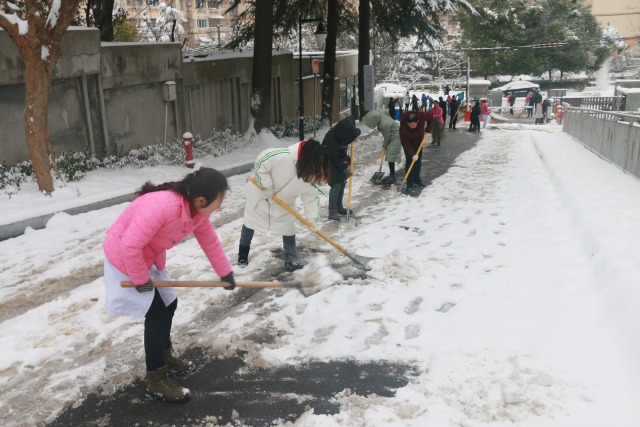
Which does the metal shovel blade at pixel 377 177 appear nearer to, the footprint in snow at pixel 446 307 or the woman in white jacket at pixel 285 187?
the woman in white jacket at pixel 285 187

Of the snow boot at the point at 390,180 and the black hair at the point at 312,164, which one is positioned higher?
the black hair at the point at 312,164

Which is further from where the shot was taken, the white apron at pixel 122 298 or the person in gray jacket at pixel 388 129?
the person in gray jacket at pixel 388 129

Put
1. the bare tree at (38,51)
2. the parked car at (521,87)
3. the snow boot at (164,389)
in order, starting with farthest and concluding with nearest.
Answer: the parked car at (521,87)
the bare tree at (38,51)
the snow boot at (164,389)

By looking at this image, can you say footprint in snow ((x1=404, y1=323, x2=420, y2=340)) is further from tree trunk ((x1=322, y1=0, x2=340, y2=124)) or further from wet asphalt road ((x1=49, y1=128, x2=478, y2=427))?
tree trunk ((x1=322, y1=0, x2=340, y2=124))

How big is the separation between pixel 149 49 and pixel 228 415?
36.8 feet

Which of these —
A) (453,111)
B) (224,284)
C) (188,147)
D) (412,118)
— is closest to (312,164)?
(224,284)

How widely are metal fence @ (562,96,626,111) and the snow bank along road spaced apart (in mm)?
26527

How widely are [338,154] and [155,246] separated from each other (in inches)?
195

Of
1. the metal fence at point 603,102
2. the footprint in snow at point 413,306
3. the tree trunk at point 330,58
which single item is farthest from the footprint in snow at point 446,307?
the metal fence at point 603,102

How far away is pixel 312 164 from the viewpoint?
5398mm

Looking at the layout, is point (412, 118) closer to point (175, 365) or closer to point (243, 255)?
point (243, 255)

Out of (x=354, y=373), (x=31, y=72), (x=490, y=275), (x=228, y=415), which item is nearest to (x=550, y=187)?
(x=490, y=275)

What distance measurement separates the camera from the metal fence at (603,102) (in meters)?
30.7

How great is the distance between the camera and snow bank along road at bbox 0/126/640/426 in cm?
349
